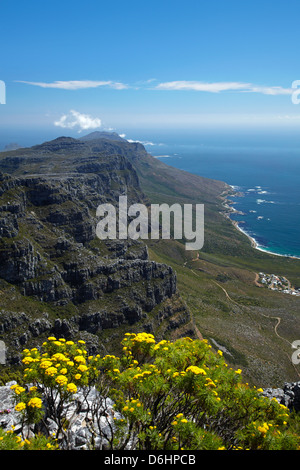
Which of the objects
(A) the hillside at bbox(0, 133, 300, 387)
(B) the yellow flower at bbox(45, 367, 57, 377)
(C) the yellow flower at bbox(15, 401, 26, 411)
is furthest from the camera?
(A) the hillside at bbox(0, 133, 300, 387)

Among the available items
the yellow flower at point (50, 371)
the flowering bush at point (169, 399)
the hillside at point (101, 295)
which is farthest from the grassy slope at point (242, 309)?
the yellow flower at point (50, 371)

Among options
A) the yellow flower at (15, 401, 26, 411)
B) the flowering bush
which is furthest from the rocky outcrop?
the yellow flower at (15, 401, 26, 411)

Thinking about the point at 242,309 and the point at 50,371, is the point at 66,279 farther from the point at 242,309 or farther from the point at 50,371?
the point at 242,309

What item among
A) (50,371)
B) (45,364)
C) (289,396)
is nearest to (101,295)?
(289,396)

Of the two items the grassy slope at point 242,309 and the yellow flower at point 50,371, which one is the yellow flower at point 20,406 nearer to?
the yellow flower at point 50,371

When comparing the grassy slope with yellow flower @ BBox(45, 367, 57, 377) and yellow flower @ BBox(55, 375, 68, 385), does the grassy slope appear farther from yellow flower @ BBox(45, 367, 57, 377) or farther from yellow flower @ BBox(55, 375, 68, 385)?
yellow flower @ BBox(45, 367, 57, 377)
